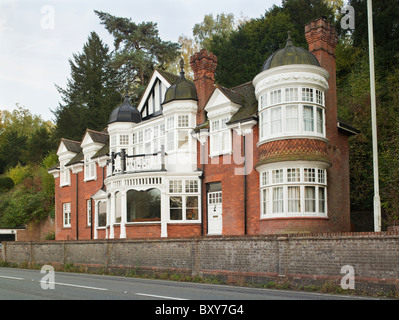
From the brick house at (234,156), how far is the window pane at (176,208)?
0.05 meters

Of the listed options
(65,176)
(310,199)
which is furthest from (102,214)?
(310,199)

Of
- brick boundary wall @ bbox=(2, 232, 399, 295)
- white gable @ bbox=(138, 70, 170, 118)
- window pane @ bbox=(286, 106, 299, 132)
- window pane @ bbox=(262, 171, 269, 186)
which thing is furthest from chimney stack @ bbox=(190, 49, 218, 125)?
brick boundary wall @ bbox=(2, 232, 399, 295)

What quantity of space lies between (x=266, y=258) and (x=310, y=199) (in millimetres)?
5393

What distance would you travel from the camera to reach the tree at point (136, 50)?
5353 centimetres

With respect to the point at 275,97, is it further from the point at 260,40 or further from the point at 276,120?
the point at 260,40

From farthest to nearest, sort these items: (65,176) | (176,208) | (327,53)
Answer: (65,176) < (176,208) < (327,53)

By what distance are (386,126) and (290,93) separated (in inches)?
504

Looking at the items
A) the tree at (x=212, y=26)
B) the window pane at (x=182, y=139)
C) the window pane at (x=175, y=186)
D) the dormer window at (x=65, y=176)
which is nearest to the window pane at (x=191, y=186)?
the window pane at (x=175, y=186)

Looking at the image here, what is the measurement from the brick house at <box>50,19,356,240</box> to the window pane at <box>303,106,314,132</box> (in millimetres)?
48

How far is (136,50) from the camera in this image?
54.7 meters

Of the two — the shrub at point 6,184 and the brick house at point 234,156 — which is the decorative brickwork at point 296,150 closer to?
the brick house at point 234,156

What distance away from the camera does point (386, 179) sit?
25.5 m
